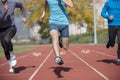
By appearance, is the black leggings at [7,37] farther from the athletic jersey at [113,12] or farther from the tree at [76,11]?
the tree at [76,11]

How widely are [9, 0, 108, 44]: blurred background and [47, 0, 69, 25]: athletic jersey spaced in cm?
3545

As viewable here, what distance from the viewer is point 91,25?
49.1m

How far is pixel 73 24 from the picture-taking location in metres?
50.8

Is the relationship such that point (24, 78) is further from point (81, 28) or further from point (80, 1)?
point (81, 28)

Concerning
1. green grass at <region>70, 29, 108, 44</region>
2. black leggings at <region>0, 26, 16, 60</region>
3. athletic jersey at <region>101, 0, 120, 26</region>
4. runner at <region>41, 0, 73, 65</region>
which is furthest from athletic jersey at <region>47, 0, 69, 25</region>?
green grass at <region>70, 29, 108, 44</region>

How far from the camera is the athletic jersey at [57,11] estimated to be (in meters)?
9.73

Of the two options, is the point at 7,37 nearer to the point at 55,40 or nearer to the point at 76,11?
the point at 55,40

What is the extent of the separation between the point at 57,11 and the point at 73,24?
135 ft

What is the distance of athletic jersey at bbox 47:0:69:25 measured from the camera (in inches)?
383

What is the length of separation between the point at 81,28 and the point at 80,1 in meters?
6.55

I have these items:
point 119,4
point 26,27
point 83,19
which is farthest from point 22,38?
point 119,4

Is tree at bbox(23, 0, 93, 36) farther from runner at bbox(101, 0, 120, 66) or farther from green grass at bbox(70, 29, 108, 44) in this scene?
runner at bbox(101, 0, 120, 66)

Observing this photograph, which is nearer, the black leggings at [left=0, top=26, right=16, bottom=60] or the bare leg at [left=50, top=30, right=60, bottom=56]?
the bare leg at [left=50, top=30, right=60, bottom=56]

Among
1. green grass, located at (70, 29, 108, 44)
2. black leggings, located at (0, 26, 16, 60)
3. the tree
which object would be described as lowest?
green grass, located at (70, 29, 108, 44)
